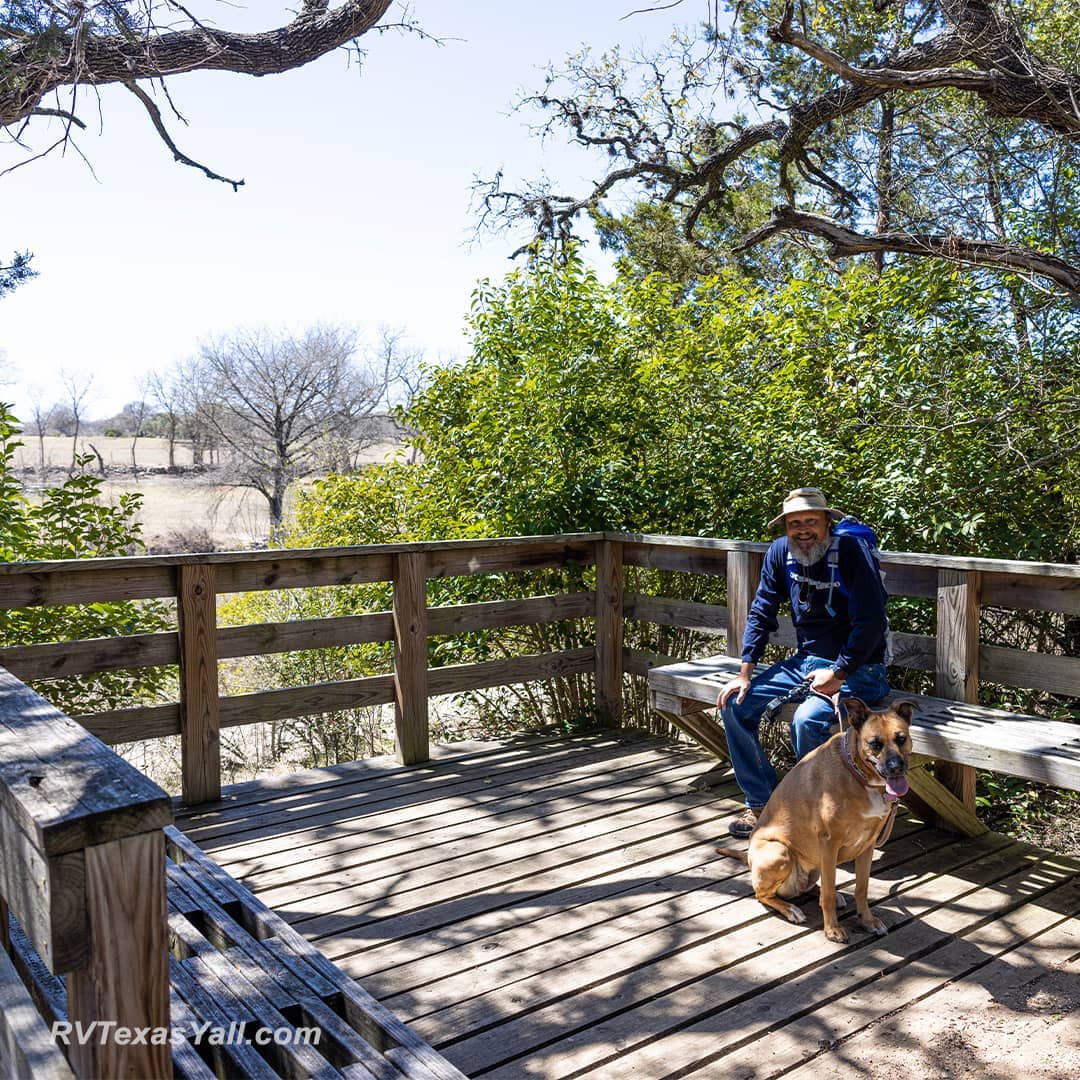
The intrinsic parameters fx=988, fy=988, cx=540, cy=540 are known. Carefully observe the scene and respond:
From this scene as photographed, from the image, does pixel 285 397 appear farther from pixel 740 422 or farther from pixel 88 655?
pixel 88 655

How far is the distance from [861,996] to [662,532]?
3662 mm

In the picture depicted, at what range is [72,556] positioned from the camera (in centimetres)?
580

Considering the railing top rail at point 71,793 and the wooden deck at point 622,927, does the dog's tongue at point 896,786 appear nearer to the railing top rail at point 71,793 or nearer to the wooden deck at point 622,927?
the wooden deck at point 622,927

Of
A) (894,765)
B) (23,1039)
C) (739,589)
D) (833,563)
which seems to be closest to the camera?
(23,1039)

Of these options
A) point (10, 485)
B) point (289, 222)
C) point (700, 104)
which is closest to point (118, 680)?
point (10, 485)

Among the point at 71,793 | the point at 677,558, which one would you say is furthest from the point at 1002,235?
the point at 71,793

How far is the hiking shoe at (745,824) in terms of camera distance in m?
4.16

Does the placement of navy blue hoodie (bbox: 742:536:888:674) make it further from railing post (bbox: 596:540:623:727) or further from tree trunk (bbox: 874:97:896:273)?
tree trunk (bbox: 874:97:896:273)

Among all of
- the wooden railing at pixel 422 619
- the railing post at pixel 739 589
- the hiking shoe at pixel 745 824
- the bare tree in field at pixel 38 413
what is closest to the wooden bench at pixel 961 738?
the wooden railing at pixel 422 619

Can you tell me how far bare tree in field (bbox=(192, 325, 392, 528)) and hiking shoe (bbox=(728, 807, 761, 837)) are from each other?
87.1ft

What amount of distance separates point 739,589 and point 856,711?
5.88 ft

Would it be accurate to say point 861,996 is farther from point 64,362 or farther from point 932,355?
point 64,362

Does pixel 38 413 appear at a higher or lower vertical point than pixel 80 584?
higher

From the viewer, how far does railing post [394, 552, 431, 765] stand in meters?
5.20
